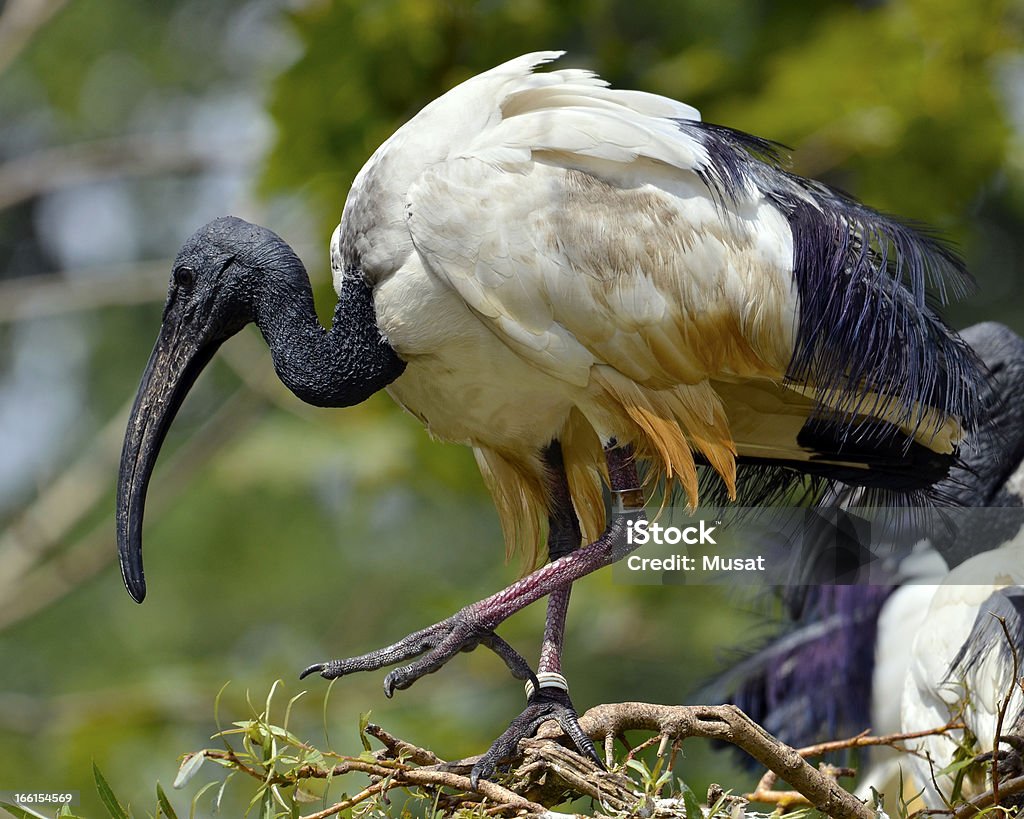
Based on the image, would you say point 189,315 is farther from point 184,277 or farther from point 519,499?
point 519,499

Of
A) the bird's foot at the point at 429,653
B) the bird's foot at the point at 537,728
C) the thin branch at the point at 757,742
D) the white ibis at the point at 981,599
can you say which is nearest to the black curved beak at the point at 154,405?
the bird's foot at the point at 429,653

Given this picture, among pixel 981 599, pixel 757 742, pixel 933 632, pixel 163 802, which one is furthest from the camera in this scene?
pixel 933 632

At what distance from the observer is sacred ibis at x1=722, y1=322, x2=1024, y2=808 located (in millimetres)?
3303

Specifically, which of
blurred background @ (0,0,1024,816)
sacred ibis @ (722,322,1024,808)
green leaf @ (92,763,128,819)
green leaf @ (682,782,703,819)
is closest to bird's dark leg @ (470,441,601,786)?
green leaf @ (682,782,703,819)

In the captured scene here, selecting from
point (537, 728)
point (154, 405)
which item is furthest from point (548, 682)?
point (154, 405)

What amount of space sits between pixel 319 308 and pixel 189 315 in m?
2.27

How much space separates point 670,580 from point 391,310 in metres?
0.95

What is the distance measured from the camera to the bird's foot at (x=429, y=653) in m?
2.68

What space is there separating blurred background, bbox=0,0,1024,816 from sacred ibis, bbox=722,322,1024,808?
21cm

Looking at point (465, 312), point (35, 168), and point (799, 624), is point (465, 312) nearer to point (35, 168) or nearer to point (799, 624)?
point (799, 624)

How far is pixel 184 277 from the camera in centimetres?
301

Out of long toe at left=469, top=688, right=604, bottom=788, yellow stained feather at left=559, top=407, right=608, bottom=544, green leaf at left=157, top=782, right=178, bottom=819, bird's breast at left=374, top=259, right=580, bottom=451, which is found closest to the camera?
green leaf at left=157, top=782, right=178, bottom=819

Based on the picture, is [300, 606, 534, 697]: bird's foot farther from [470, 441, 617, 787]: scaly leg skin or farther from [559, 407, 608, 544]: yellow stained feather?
[559, 407, 608, 544]: yellow stained feather

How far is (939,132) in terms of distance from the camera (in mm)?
5867
